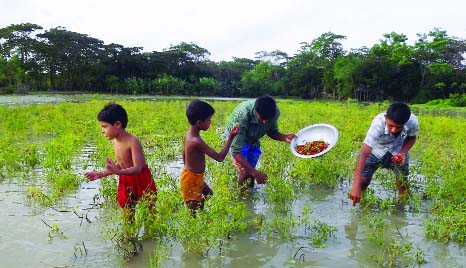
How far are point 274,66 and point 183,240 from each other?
2594 inches

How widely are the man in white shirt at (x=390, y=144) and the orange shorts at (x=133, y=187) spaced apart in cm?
188

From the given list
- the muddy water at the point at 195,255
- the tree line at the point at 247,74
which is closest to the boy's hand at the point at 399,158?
the muddy water at the point at 195,255

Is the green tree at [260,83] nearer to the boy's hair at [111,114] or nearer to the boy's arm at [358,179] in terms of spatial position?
the boy's arm at [358,179]

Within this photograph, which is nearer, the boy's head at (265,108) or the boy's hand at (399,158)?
the boy's head at (265,108)

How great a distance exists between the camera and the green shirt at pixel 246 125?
4652 millimetres

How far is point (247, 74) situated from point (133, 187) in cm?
6153

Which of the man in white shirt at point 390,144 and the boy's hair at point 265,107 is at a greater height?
the boy's hair at point 265,107

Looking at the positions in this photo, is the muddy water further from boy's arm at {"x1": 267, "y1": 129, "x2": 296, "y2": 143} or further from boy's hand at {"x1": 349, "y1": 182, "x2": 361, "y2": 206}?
boy's arm at {"x1": 267, "y1": 129, "x2": 296, "y2": 143}

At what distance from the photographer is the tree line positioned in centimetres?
4544

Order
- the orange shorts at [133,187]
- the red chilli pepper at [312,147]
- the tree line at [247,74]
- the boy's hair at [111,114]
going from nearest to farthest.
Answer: the boy's hair at [111,114], the orange shorts at [133,187], the red chilli pepper at [312,147], the tree line at [247,74]

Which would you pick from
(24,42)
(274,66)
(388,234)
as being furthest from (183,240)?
(274,66)

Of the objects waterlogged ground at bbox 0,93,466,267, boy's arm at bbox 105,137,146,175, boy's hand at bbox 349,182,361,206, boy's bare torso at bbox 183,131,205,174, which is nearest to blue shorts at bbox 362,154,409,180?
waterlogged ground at bbox 0,93,466,267

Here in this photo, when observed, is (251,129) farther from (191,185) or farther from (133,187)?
(133,187)

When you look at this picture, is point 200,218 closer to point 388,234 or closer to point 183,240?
point 183,240
